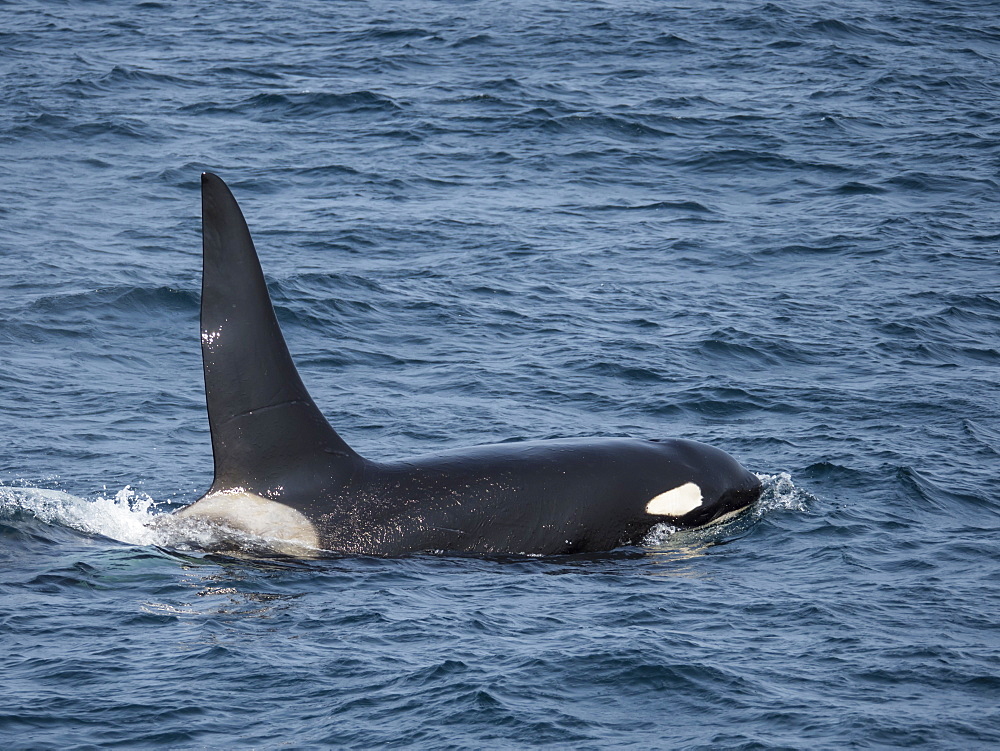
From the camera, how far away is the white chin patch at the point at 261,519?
39.8 ft

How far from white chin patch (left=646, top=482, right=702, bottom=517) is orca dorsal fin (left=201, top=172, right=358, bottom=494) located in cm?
312

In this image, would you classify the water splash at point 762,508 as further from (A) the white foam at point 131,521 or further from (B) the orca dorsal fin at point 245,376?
(A) the white foam at point 131,521

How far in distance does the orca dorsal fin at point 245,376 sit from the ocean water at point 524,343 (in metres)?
0.93

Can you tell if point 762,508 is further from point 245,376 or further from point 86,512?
point 86,512

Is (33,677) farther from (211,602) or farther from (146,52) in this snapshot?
(146,52)

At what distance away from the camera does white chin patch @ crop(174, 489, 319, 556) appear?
12.1 m

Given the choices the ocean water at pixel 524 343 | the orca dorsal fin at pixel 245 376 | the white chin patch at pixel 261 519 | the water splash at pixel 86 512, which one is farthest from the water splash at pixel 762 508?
the water splash at pixel 86 512

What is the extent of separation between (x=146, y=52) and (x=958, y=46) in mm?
23421

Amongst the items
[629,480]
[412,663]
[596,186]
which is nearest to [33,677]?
[412,663]

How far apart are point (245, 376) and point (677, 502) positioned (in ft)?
15.0

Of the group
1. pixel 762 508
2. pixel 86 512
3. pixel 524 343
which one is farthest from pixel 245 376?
pixel 524 343

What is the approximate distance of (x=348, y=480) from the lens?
491 inches

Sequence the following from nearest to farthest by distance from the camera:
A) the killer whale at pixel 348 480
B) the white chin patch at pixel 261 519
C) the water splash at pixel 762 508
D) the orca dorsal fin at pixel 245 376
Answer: the orca dorsal fin at pixel 245 376 → the killer whale at pixel 348 480 → the white chin patch at pixel 261 519 → the water splash at pixel 762 508

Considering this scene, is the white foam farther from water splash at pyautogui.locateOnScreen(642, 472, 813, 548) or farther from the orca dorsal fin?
water splash at pyautogui.locateOnScreen(642, 472, 813, 548)
